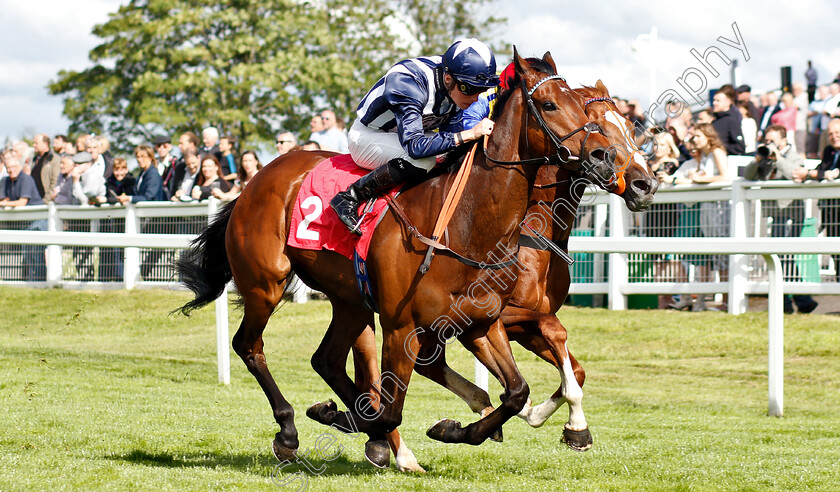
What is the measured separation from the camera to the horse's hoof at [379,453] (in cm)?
475

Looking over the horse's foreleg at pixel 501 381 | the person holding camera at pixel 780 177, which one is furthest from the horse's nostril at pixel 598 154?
the person holding camera at pixel 780 177

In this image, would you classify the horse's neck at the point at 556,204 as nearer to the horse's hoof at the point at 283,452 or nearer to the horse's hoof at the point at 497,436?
the horse's hoof at the point at 497,436

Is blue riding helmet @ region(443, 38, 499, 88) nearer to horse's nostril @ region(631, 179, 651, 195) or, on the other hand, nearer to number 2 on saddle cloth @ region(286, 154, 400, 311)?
number 2 on saddle cloth @ region(286, 154, 400, 311)

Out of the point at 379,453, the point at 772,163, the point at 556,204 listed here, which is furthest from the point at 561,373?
the point at 772,163

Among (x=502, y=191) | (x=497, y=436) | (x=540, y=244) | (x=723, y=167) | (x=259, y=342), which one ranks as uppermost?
(x=723, y=167)

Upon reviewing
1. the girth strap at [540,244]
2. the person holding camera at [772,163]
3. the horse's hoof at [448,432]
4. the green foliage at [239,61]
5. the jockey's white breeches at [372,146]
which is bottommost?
the horse's hoof at [448,432]

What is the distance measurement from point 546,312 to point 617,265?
553cm

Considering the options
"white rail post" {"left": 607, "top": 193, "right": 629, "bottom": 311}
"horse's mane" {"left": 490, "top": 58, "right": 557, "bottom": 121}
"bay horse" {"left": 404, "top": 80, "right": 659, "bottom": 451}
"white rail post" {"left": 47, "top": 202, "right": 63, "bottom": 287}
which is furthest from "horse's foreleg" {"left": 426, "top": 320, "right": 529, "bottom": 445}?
"white rail post" {"left": 47, "top": 202, "right": 63, "bottom": 287}

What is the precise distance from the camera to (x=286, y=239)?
17.0 ft

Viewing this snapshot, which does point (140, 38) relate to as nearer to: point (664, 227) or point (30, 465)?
point (664, 227)

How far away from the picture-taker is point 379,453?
4.76 m

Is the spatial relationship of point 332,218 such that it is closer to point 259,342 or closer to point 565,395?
point 259,342

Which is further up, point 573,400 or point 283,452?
point 573,400

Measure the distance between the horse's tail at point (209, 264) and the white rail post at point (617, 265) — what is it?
18.7 ft
